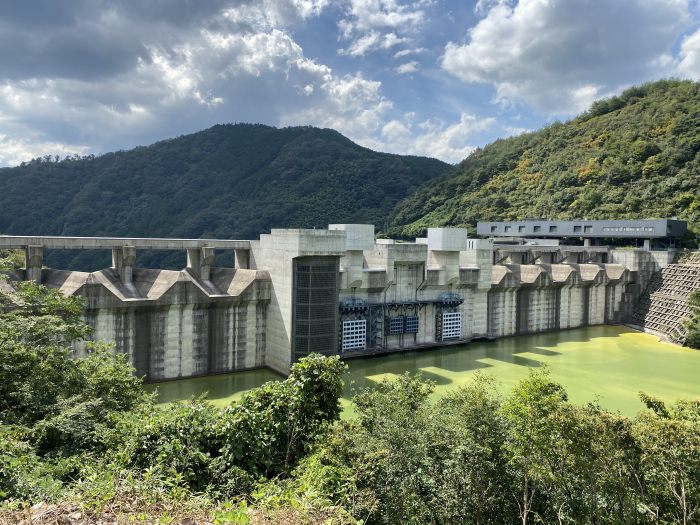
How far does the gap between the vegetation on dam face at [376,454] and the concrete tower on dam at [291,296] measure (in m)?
10.1

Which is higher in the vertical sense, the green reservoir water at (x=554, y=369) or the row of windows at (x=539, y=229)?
the row of windows at (x=539, y=229)

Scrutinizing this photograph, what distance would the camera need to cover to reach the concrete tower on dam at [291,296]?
19.4 meters

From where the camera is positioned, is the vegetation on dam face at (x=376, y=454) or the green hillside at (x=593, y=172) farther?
the green hillside at (x=593, y=172)

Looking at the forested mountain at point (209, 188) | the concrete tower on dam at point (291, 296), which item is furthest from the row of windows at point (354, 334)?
the forested mountain at point (209, 188)

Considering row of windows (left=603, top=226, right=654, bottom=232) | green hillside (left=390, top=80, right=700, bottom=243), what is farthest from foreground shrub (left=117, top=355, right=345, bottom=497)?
green hillside (left=390, top=80, right=700, bottom=243)

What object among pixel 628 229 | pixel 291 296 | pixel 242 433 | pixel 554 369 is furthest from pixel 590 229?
pixel 242 433

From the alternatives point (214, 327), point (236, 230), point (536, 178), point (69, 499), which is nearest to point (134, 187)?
point (236, 230)

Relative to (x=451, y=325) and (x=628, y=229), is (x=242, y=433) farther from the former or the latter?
(x=628, y=229)

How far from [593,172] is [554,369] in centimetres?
3863

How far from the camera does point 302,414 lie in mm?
9148

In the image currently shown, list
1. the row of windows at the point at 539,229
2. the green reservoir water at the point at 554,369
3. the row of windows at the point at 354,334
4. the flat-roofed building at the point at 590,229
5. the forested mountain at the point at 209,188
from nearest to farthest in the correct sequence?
the green reservoir water at the point at 554,369, the row of windows at the point at 354,334, the flat-roofed building at the point at 590,229, the row of windows at the point at 539,229, the forested mountain at the point at 209,188

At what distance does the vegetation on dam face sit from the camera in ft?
25.3

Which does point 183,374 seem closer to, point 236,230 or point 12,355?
point 12,355

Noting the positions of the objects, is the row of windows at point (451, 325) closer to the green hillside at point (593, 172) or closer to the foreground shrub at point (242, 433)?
the foreground shrub at point (242, 433)
